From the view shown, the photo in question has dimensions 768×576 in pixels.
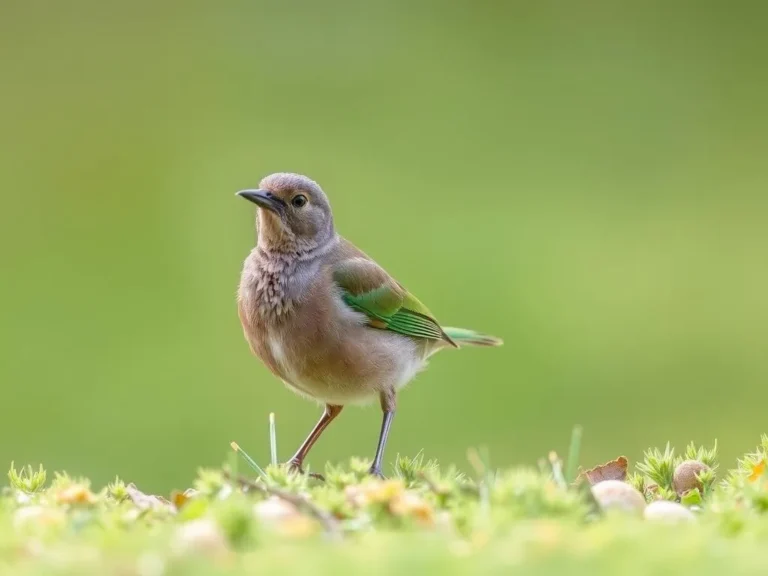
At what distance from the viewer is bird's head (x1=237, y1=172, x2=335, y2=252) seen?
16.9 ft

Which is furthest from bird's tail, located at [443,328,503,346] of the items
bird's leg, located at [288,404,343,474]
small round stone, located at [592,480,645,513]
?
small round stone, located at [592,480,645,513]

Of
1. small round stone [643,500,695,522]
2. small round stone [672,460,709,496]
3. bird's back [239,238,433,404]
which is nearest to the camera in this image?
small round stone [643,500,695,522]

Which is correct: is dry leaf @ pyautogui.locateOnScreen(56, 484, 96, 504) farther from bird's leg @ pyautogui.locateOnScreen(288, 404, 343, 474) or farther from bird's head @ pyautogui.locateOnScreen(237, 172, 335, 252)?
bird's head @ pyautogui.locateOnScreen(237, 172, 335, 252)

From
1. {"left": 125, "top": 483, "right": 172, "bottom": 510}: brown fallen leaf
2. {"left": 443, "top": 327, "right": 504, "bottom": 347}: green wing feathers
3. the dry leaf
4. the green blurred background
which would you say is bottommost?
the dry leaf

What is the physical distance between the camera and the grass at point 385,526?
1.68 metres

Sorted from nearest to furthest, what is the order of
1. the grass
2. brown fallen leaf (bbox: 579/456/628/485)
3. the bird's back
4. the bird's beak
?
the grass, brown fallen leaf (bbox: 579/456/628/485), the bird's back, the bird's beak

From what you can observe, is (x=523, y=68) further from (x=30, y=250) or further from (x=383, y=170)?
(x=30, y=250)

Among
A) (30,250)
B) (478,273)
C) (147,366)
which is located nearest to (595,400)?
(478,273)

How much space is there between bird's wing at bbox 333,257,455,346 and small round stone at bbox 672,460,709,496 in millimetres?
2210

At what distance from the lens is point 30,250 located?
1121 centimetres

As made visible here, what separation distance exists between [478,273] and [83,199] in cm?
460

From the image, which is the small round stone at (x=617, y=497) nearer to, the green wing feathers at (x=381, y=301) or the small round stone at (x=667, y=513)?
the small round stone at (x=667, y=513)

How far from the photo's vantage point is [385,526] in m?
2.18

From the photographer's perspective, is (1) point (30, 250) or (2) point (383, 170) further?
(2) point (383, 170)
